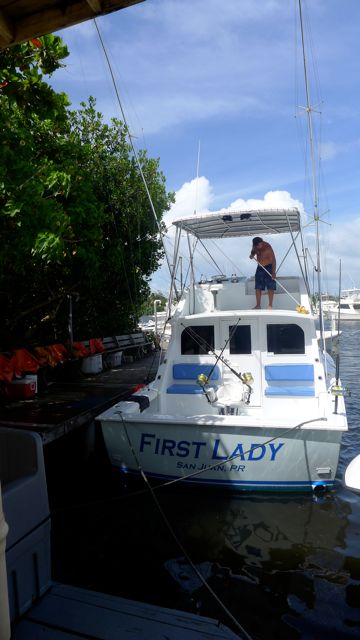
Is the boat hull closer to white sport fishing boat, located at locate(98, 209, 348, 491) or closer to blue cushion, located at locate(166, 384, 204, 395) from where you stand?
white sport fishing boat, located at locate(98, 209, 348, 491)

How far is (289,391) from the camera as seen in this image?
7.64 m

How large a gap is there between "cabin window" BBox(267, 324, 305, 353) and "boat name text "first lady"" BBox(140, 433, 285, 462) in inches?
94.3

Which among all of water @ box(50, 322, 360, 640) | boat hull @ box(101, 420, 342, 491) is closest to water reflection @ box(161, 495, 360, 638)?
water @ box(50, 322, 360, 640)

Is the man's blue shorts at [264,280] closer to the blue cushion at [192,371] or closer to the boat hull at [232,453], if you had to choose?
the blue cushion at [192,371]

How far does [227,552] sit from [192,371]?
11.6ft

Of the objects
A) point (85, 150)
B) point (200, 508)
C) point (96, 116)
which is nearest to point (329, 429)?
point (200, 508)

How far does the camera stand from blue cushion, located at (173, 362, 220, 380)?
8328 mm

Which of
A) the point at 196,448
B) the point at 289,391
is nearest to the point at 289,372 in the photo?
the point at 289,391

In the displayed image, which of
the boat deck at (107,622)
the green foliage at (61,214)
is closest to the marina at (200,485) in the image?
the boat deck at (107,622)

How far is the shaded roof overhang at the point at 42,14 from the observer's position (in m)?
2.42

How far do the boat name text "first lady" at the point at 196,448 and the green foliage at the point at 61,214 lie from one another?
3.22 m

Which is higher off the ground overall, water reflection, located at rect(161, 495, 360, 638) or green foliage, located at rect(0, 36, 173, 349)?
green foliage, located at rect(0, 36, 173, 349)

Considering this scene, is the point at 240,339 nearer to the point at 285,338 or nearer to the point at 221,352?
the point at 221,352

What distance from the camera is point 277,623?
13.7ft
